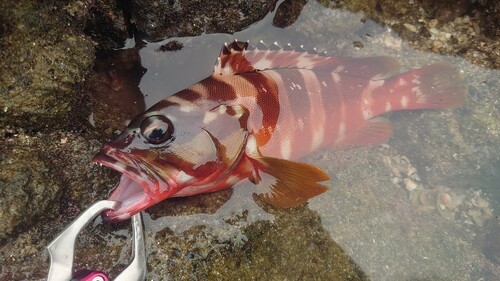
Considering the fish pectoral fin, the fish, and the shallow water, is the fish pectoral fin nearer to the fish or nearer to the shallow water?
the fish

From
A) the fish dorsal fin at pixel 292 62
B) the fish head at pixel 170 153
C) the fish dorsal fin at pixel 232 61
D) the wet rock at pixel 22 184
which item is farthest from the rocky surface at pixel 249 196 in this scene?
the fish dorsal fin at pixel 232 61

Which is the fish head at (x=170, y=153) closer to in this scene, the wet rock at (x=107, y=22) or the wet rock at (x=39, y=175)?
the wet rock at (x=39, y=175)

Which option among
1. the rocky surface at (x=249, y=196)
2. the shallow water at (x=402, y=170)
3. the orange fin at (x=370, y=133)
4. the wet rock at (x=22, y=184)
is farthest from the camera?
the orange fin at (x=370, y=133)

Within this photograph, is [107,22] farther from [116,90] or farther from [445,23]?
[445,23]

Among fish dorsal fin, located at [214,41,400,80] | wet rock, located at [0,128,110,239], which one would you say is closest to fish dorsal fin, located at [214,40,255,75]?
fish dorsal fin, located at [214,41,400,80]

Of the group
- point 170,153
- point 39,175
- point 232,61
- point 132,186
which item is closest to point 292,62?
point 232,61

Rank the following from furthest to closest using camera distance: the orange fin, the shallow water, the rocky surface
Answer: the orange fin, the shallow water, the rocky surface

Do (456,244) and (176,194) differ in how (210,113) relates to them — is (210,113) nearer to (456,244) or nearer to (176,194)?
(176,194)

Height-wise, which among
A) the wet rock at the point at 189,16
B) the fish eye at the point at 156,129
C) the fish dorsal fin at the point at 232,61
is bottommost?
the fish eye at the point at 156,129
